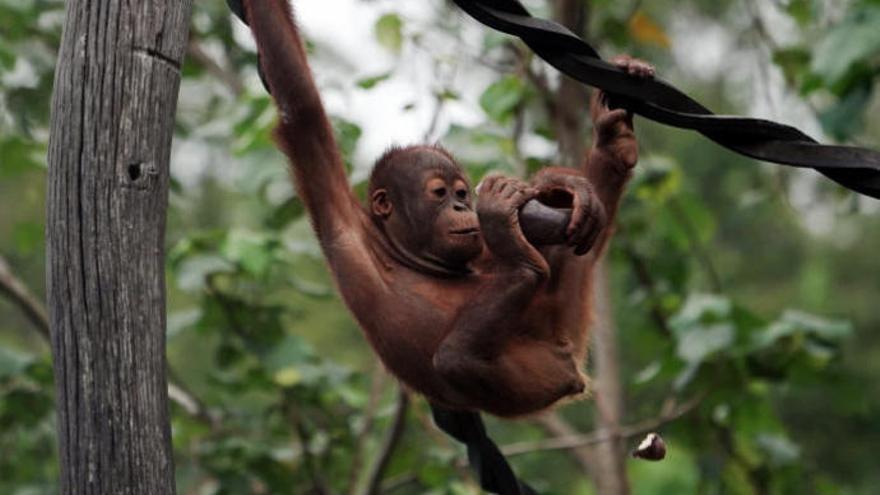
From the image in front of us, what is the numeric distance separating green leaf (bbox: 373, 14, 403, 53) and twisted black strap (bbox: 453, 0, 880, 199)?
7.06ft

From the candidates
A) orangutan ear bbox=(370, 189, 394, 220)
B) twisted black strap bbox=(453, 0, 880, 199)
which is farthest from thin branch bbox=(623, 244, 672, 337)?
twisted black strap bbox=(453, 0, 880, 199)

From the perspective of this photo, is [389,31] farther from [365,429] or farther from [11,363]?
[11,363]

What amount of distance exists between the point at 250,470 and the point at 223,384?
1.45 ft

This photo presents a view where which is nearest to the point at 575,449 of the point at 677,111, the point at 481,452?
the point at 481,452

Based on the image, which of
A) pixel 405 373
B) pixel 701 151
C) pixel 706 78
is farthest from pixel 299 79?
pixel 706 78

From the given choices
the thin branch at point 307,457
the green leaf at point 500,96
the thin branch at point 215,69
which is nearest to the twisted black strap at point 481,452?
the green leaf at point 500,96

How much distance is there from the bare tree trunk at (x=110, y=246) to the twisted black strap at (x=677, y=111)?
68 centimetres

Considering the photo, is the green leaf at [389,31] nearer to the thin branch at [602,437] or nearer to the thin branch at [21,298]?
the thin branch at [602,437]

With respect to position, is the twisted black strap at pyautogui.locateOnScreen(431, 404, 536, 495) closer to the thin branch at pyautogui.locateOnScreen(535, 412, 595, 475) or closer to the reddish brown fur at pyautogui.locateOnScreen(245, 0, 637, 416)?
the reddish brown fur at pyautogui.locateOnScreen(245, 0, 637, 416)

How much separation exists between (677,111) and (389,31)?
235 cm

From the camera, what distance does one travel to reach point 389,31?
16.1 ft

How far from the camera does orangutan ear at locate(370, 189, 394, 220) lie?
3633 mm

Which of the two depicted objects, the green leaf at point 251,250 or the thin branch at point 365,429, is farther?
the thin branch at point 365,429

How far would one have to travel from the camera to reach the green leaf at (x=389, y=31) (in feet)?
16.0
